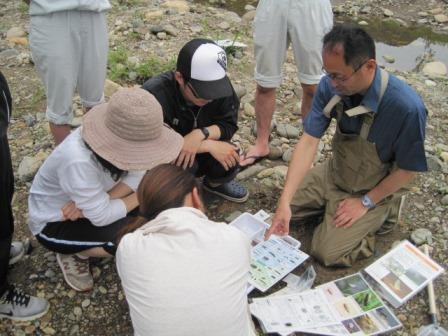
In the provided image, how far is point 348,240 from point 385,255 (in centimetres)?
24

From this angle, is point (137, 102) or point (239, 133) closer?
point (137, 102)

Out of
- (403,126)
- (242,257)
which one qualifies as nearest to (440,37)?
(403,126)

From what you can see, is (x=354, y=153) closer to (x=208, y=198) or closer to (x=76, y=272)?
(x=208, y=198)

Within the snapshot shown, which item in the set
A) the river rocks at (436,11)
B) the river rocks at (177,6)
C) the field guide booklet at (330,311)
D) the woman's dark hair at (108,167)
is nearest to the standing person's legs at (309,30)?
the field guide booklet at (330,311)

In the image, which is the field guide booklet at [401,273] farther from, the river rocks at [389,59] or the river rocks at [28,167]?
the river rocks at [389,59]

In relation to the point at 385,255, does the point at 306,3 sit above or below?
above

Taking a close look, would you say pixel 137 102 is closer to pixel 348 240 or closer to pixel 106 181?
pixel 106 181

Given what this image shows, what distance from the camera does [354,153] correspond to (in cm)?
277

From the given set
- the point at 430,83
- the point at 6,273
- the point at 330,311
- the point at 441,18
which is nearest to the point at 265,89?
the point at 330,311

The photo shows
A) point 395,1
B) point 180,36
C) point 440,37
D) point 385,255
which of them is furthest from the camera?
point 395,1

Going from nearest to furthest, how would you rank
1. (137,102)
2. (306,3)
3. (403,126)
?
(137,102) → (403,126) → (306,3)

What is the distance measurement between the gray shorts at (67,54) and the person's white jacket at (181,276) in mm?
1829

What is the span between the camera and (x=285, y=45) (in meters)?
3.44

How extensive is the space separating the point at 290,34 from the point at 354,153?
3.80 ft
